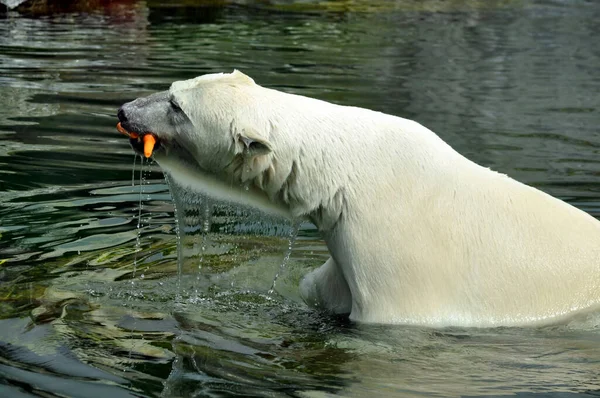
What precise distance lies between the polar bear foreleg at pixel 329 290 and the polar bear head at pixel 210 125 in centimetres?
68

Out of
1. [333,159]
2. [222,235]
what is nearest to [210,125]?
[333,159]

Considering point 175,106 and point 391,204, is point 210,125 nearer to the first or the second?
point 175,106

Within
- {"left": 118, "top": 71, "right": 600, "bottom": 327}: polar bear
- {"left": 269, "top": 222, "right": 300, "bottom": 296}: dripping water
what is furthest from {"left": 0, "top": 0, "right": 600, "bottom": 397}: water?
{"left": 118, "top": 71, "right": 600, "bottom": 327}: polar bear

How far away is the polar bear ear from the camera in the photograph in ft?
15.1

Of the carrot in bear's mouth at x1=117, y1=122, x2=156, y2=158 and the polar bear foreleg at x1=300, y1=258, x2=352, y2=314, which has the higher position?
the carrot in bear's mouth at x1=117, y1=122, x2=156, y2=158

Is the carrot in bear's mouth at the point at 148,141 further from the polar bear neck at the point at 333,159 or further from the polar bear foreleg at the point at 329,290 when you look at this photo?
the polar bear foreleg at the point at 329,290

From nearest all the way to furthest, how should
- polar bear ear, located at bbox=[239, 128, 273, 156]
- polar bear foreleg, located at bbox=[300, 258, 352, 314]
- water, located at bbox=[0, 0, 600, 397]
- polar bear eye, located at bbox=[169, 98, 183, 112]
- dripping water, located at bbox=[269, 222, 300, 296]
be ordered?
water, located at bbox=[0, 0, 600, 397], polar bear ear, located at bbox=[239, 128, 273, 156], polar bear eye, located at bbox=[169, 98, 183, 112], dripping water, located at bbox=[269, 222, 300, 296], polar bear foreleg, located at bbox=[300, 258, 352, 314]

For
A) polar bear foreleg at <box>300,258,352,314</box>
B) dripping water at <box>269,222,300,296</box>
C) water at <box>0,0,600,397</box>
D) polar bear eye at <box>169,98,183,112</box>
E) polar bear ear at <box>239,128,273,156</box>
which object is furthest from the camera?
polar bear foreleg at <box>300,258,352,314</box>

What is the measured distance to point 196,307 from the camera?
16.8 feet

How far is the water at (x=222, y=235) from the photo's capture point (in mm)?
4172

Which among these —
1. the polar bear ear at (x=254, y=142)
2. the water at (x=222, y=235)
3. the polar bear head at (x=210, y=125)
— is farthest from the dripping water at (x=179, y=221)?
the polar bear ear at (x=254, y=142)

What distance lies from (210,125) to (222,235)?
164cm

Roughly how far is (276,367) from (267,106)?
3.83 feet

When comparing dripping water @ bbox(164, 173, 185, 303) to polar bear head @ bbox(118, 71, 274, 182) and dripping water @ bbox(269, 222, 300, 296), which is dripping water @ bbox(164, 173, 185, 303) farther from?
dripping water @ bbox(269, 222, 300, 296)
